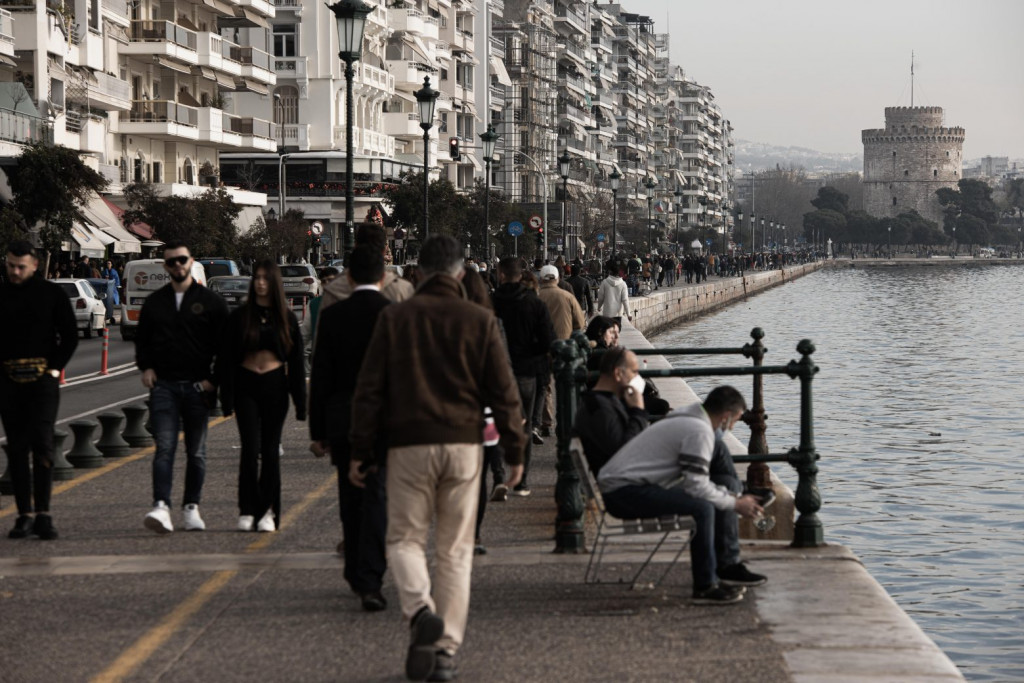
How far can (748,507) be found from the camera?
773cm

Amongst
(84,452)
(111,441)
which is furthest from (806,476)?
(111,441)

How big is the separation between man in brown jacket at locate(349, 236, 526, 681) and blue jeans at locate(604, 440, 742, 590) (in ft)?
4.79

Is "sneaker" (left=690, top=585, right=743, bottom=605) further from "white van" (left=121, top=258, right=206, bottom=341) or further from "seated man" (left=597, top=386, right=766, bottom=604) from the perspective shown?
"white van" (left=121, top=258, right=206, bottom=341)

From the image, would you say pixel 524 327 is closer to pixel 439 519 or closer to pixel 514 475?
pixel 514 475

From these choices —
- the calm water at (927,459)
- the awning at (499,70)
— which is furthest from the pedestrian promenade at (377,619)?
the awning at (499,70)

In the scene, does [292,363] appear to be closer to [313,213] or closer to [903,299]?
[313,213]

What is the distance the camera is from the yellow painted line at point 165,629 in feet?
21.2

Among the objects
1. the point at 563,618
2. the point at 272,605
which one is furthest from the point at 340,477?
the point at 563,618

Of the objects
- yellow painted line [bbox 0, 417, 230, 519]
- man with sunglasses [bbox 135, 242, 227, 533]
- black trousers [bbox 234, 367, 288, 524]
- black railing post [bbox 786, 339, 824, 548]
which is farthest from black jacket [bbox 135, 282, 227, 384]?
black railing post [bbox 786, 339, 824, 548]

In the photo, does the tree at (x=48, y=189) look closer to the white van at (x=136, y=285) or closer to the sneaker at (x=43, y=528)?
the white van at (x=136, y=285)

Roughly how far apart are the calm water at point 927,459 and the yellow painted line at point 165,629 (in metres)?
5.66

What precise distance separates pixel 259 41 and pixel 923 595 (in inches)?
2506

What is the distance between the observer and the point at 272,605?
24.9 feet

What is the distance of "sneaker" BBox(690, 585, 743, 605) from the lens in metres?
7.52
